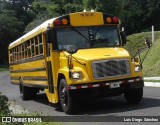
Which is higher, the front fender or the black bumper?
the front fender

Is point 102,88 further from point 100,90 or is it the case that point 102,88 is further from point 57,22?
point 57,22

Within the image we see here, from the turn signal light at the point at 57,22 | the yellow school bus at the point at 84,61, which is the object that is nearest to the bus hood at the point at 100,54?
the yellow school bus at the point at 84,61

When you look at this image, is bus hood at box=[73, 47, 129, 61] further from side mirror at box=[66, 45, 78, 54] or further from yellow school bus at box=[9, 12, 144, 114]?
side mirror at box=[66, 45, 78, 54]

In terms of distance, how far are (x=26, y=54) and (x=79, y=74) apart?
552cm

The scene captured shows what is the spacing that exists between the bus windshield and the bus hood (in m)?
0.31

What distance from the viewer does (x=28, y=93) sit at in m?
18.5

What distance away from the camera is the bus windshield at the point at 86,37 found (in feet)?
41.0

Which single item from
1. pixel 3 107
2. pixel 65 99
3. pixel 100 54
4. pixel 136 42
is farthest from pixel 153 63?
pixel 3 107

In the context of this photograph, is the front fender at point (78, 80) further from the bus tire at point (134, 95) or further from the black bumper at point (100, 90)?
the bus tire at point (134, 95)

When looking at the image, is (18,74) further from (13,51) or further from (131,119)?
(131,119)

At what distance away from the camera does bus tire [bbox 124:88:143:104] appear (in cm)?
1257

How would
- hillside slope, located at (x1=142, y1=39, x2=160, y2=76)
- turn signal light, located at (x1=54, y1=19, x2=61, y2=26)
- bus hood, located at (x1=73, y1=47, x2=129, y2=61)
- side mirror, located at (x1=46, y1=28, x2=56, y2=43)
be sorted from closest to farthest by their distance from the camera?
bus hood, located at (x1=73, y1=47, x2=129, y2=61) < side mirror, located at (x1=46, y1=28, x2=56, y2=43) < turn signal light, located at (x1=54, y1=19, x2=61, y2=26) < hillside slope, located at (x1=142, y1=39, x2=160, y2=76)

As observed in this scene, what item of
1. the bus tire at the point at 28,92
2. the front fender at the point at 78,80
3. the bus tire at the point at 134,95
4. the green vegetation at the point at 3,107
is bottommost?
the bus tire at the point at 28,92

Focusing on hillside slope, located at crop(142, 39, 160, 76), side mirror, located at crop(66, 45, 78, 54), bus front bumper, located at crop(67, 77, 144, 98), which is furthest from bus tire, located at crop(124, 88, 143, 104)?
hillside slope, located at crop(142, 39, 160, 76)
